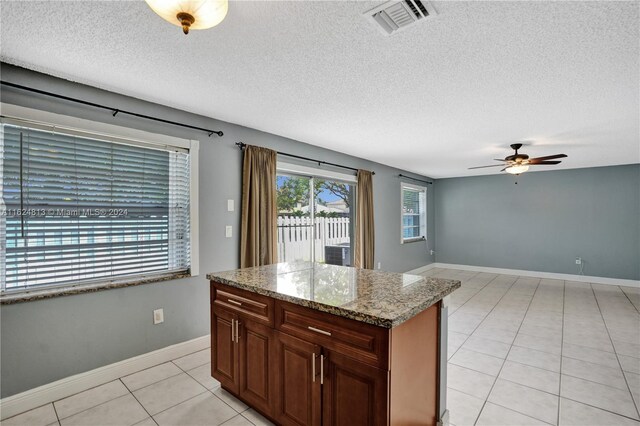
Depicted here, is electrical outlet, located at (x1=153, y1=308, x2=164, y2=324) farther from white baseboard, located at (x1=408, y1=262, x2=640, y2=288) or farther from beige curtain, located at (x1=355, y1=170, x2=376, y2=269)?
white baseboard, located at (x1=408, y1=262, x2=640, y2=288)

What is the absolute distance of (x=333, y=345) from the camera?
5.24ft

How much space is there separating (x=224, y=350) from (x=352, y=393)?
46.3 inches

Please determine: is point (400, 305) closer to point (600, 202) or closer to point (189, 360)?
point (189, 360)

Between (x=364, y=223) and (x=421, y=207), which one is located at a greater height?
(x=421, y=207)

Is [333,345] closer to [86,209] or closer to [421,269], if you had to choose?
[86,209]

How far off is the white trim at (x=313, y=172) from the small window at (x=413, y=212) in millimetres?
2097

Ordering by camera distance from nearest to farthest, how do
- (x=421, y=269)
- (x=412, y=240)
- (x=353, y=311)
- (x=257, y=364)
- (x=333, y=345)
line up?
(x=353, y=311)
(x=333, y=345)
(x=257, y=364)
(x=412, y=240)
(x=421, y=269)

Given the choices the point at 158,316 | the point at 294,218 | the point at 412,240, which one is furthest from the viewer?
the point at 412,240

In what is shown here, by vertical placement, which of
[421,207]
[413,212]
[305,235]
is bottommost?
[305,235]

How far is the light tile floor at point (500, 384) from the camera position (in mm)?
2117

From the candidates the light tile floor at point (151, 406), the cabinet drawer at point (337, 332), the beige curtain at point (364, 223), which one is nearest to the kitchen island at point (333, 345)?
the cabinet drawer at point (337, 332)

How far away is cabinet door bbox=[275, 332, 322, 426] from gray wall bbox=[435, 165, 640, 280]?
280 inches

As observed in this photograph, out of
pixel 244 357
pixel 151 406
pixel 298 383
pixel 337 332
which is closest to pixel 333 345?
pixel 337 332

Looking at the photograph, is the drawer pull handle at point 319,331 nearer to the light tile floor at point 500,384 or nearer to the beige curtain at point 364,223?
the light tile floor at point 500,384
